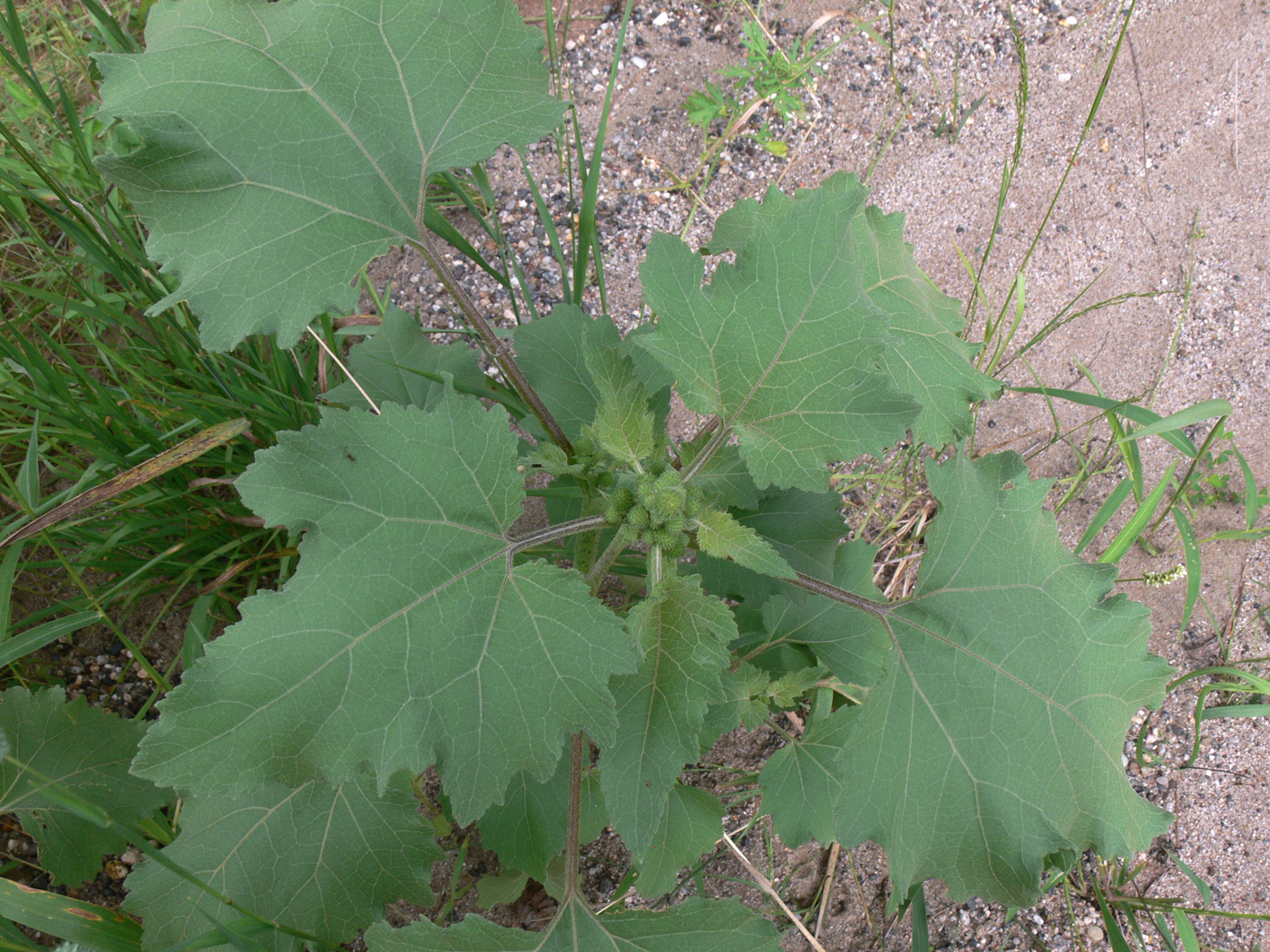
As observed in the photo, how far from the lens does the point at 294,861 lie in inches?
76.7

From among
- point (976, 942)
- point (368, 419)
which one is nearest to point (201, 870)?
point (368, 419)

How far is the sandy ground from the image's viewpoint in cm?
315

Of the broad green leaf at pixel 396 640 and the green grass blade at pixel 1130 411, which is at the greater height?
the broad green leaf at pixel 396 640

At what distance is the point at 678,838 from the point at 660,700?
566mm

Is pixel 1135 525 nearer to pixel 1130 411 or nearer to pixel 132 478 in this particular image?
pixel 1130 411

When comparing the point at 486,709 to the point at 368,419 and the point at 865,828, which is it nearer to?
the point at 368,419

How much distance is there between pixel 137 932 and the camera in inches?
79.6

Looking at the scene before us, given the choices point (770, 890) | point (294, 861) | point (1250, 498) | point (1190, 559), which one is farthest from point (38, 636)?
point (1250, 498)

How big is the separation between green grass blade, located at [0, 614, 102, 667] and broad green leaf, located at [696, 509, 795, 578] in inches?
60.3

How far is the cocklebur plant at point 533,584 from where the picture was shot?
1491 millimetres

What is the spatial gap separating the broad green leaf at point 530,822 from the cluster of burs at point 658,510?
2.18 feet

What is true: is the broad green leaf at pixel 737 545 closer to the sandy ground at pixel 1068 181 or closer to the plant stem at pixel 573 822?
the plant stem at pixel 573 822

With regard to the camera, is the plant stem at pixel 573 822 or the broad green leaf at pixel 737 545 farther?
the plant stem at pixel 573 822

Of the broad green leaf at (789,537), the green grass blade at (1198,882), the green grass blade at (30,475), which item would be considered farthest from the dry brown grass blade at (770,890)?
the green grass blade at (30,475)
